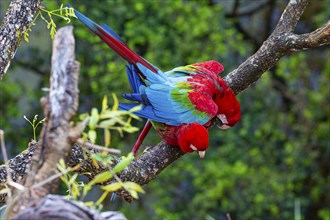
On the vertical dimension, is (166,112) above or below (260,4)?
below

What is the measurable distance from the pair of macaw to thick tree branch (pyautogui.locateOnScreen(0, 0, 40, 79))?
1.43 ft

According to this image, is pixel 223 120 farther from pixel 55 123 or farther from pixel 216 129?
pixel 216 129

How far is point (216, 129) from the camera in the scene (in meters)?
3.76

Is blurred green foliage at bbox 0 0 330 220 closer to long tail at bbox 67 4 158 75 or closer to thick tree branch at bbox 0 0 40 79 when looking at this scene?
long tail at bbox 67 4 158 75

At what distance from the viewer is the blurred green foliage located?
11.3 feet

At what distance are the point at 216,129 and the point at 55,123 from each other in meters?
2.93

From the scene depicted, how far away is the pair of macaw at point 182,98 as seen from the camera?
1857 millimetres

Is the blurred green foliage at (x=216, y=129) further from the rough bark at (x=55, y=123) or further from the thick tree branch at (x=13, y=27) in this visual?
the rough bark at (x=55, y=123)

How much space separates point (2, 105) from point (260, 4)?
1.81m

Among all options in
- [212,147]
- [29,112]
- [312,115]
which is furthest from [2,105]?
[312,115]

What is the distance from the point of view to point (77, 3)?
320cm

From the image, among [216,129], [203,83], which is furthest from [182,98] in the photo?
[216,129]

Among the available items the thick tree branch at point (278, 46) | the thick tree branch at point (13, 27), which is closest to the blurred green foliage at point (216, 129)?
the thick tree branch at point (278, 46)

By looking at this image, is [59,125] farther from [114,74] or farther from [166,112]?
[114,74]
